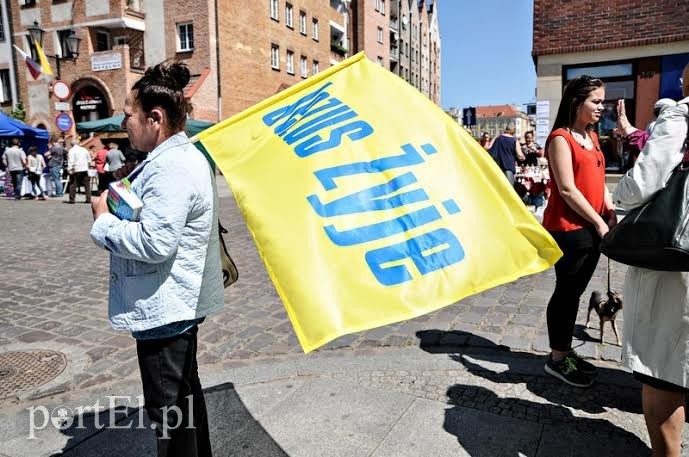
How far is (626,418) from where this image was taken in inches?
123

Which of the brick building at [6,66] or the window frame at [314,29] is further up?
the window frame at [314,29]

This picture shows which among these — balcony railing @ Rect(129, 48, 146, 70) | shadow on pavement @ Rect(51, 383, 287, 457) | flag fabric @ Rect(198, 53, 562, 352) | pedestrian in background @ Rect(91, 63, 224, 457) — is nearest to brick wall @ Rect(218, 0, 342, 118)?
balcony railing @ Rect(129, 48, 146, 70)

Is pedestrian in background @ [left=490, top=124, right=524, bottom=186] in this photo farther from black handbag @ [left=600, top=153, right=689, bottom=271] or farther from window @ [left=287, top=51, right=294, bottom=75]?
window @ [left=287, top=51, right=294, bottom=75]

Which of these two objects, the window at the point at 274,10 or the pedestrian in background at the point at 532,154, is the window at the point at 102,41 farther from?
the pedestrian in background at the point at 532,154

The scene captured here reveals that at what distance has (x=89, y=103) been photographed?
28016mm

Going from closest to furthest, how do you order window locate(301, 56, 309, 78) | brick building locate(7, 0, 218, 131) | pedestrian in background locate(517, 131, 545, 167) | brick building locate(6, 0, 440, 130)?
pedestrian in background locate(517, 131, 545, 167)
brick building locate(7, 0, 218, 131)
brick building locate(6, 0, 440, 130)
window locate(301, 56, 309, 78)

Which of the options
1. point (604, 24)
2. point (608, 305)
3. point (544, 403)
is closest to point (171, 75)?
point (544, 403)

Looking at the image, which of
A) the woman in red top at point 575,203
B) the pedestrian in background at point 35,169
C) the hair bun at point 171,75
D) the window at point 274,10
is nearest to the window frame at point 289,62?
the window at point 274,10

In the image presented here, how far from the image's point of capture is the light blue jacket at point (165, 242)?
2.04 meters

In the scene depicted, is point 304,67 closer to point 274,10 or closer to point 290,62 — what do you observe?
point 290,62

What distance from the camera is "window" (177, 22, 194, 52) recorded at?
27328 millimetres

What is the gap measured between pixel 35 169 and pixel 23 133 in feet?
5.95

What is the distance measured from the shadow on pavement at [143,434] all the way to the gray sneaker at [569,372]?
1913 millimetres

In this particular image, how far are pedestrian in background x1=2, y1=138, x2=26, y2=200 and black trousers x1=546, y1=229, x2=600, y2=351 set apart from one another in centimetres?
1793
